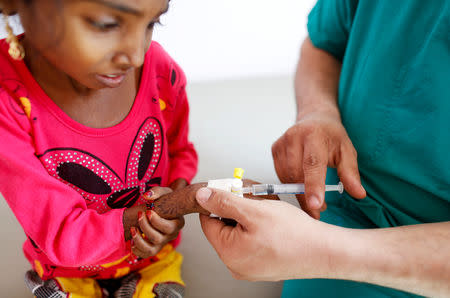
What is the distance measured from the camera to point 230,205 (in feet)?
1.92

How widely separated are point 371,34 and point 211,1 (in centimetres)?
119

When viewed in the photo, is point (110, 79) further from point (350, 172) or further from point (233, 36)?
point (233, 36)

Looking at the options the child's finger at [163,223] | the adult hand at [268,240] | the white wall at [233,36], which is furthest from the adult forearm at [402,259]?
the white wall at [233,36]

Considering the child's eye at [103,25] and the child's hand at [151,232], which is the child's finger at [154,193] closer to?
the child's hand at [151,232]

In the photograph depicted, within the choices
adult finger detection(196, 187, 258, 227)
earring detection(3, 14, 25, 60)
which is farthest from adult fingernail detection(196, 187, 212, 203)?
earring detection(3, 14, 25, 60)

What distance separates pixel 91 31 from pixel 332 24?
24.8 inches

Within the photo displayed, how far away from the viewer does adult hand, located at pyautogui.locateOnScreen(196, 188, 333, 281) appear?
0.58 m

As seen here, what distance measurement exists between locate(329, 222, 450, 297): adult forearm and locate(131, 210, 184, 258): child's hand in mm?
317

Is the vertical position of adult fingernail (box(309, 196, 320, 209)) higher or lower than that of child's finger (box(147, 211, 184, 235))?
higher

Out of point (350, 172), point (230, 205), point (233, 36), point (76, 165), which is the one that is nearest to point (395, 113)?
point (350, 172)

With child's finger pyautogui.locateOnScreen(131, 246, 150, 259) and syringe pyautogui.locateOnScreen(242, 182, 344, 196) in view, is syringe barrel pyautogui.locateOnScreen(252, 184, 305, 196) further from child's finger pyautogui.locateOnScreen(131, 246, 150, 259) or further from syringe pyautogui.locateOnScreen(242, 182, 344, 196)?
child's finger pyautogui.locateOnScreen(131, 246, 150, 259)

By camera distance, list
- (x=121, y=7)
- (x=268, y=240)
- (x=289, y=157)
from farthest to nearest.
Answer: (x=289, y=157) < (x=268, y=240) < (x=121, y=7)

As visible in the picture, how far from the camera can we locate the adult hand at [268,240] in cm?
58

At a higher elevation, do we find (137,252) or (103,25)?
(103,25)
